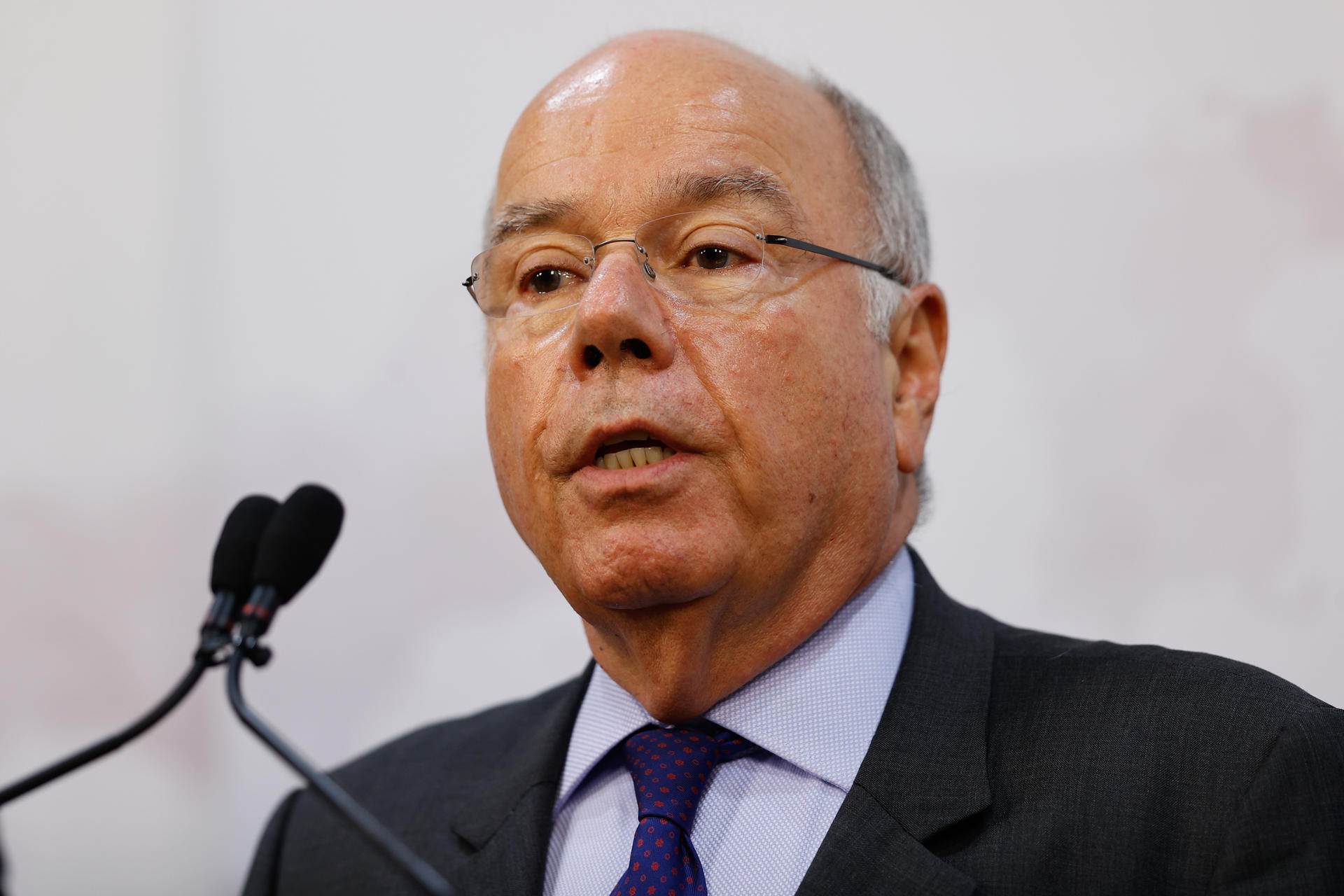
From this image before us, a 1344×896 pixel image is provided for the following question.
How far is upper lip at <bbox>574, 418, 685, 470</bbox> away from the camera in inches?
63.1

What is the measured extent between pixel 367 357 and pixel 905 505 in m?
1.48

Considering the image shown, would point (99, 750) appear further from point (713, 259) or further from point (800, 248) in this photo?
point (800, 248)

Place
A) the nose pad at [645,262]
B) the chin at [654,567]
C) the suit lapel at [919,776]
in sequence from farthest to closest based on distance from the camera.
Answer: the nose pad at [645,262] → the chin at [654,567] → the suit lapel at [919,776]

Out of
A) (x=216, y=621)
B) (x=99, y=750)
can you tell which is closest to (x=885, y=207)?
(x=216, y=621)

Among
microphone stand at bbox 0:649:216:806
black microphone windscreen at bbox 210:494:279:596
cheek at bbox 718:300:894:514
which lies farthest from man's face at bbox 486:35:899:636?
microphone stand at bbox 0:649:216:806

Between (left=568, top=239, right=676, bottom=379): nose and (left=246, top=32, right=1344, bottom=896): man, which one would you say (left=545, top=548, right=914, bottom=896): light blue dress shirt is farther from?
(left=568, top=239, right=676, bottom=379): nose

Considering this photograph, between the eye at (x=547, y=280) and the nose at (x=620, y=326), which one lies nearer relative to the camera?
the nose at (x=620, y=326)

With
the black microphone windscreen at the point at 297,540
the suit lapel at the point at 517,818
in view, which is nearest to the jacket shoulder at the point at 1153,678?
the suit lapel at the point at 517,818

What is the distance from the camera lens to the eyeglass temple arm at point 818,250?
1759 millimetres

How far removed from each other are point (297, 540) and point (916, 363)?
43.0 inches

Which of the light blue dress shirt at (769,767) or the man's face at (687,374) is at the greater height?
the man's face at (687,374)

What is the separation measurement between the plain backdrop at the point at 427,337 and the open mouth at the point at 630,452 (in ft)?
3.16

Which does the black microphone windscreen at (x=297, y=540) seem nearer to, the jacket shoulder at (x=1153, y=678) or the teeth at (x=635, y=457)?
the teeth at (x=635, y=457)

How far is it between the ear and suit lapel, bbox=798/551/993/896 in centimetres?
30
